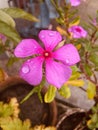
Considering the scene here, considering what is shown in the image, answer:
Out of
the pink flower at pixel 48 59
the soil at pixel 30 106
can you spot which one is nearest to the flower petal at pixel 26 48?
the pink flower at pixel 48 59

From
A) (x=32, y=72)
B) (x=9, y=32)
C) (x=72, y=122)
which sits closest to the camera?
(x=32, y=72)

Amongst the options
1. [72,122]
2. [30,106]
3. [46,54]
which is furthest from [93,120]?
[46,54]

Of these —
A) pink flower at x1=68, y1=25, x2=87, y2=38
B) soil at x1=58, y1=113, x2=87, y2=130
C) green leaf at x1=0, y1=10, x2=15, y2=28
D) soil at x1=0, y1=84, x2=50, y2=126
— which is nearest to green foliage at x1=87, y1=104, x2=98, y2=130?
soil at x1=58, y1=113, x2=87, y2=130

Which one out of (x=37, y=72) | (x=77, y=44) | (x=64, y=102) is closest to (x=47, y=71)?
(x=37, y=72)

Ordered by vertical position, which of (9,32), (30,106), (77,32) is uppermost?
(9,32)

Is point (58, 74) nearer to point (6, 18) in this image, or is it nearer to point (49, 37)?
point (49, 37)

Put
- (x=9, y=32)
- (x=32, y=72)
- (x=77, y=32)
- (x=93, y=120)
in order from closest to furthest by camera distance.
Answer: (x=32, y=72), (x=9, y=32), (x=77, y=32), (x=93, y=120)

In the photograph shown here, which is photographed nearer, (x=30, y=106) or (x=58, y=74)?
(x=58, y=74)

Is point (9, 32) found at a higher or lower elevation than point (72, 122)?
higher

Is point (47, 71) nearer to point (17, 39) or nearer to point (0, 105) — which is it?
point (17, 39)
